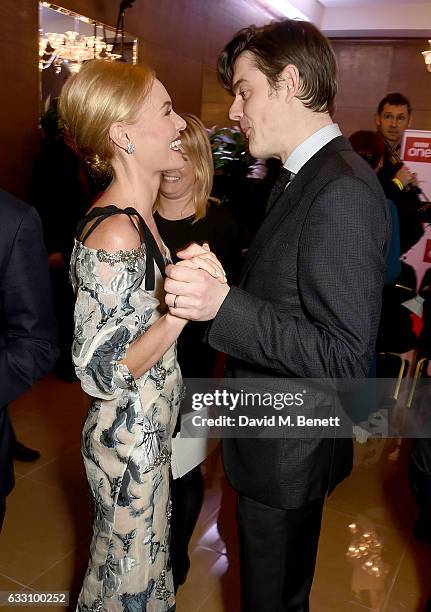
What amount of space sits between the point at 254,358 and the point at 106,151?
2.24 ft

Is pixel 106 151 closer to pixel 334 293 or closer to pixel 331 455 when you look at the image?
pixel 334 293

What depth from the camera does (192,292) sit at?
1.11m

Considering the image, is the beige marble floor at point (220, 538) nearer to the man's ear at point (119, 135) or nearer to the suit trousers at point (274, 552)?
the suit trousers at point (274, 552)

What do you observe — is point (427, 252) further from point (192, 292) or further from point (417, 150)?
point (192, 292)

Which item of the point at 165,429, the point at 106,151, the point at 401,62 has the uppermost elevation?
the point at 401,62

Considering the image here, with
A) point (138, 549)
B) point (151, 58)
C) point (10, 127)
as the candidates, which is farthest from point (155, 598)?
point (151, 58)

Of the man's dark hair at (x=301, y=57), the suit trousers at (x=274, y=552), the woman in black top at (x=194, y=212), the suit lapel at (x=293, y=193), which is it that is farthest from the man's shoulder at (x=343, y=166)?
the woman in black top at (x=194, y=212)

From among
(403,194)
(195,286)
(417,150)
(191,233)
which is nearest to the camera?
(195,286)

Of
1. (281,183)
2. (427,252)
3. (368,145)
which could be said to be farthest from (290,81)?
(427,252)

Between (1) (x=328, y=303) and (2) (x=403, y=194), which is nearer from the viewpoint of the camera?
(1) (x=328, y=303)

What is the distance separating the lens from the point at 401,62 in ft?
31.7

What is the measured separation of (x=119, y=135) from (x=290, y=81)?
446 millimetres

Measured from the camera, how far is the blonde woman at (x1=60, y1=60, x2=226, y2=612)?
4.37 feet

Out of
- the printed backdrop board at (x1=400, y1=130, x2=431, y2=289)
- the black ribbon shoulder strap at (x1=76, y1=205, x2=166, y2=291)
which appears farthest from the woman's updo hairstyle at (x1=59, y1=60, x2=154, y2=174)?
the printed backdrop board at (x1=400, y1=130, x2=431, y2=289)
